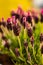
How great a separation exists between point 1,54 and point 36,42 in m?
0.11

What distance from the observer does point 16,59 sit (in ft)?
2.43

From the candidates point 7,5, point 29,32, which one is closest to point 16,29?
point 29,32

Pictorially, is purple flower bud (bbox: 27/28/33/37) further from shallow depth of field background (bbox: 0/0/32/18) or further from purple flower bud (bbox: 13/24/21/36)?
shallow depth of field background (bbox: 0/0/32/18)

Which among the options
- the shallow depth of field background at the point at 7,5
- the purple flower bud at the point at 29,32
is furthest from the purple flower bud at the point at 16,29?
the shallow depth of field background at the point at 7,5

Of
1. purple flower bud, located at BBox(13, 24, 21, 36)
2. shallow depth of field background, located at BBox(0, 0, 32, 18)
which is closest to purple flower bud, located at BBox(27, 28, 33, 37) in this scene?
purple flower bud, located at BBox(13, 24, 21, 36)

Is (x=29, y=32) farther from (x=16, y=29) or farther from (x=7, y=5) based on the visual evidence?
(x=7, y=5)

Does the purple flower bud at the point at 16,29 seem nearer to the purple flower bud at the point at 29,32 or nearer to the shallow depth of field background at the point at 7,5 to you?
the purple flower bud at the point at 29,32

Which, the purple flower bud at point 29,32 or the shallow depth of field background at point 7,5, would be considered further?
the shallow depth of field background at point 7,5

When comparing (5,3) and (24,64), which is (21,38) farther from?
(5,3)

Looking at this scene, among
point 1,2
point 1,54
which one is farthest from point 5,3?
point 1,54

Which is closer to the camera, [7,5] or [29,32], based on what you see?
[29,32]

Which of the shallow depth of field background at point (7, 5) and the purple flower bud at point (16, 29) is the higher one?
the purple flower bud at point (16, 29)

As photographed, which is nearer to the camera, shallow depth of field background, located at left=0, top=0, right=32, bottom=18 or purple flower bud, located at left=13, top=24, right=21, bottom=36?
purple flower bud, located at left=13, top=24, right=21, bottom=36

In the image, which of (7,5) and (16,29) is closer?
(16,29)
